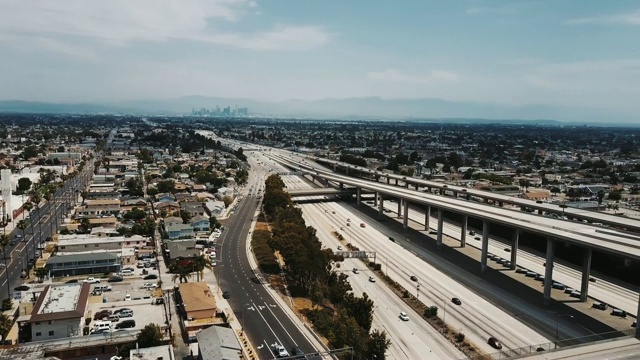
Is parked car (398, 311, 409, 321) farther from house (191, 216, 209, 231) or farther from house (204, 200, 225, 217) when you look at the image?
house (204, 200, 225, 217)

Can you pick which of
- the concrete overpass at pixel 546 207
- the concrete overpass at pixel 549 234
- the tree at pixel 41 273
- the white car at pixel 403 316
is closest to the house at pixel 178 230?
the tree at pixel 41 273

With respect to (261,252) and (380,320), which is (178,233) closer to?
(261,252)

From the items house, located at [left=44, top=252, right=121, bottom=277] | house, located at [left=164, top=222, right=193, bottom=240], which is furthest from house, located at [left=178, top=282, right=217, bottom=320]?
house, located at [left=164, top=222, right=193, bottom=240]

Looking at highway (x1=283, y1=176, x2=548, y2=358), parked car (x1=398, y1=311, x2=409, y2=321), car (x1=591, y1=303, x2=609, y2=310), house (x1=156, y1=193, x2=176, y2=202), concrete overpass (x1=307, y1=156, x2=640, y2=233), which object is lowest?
highway (x1=283, y1=176, x2=548, y2=358)

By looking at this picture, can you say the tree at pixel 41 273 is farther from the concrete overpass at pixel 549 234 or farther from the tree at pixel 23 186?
the tree at pixel 23 186

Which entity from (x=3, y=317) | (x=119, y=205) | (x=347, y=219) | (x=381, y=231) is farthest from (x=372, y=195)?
(x=3, y=317)

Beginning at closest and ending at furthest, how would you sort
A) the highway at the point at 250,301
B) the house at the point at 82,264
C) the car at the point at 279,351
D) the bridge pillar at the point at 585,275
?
1. the car at the point at 279,351
2. the highway at the point at 250,301
3. the bridge pillar at the point at 585,275
4. the house at the point at 82,264
